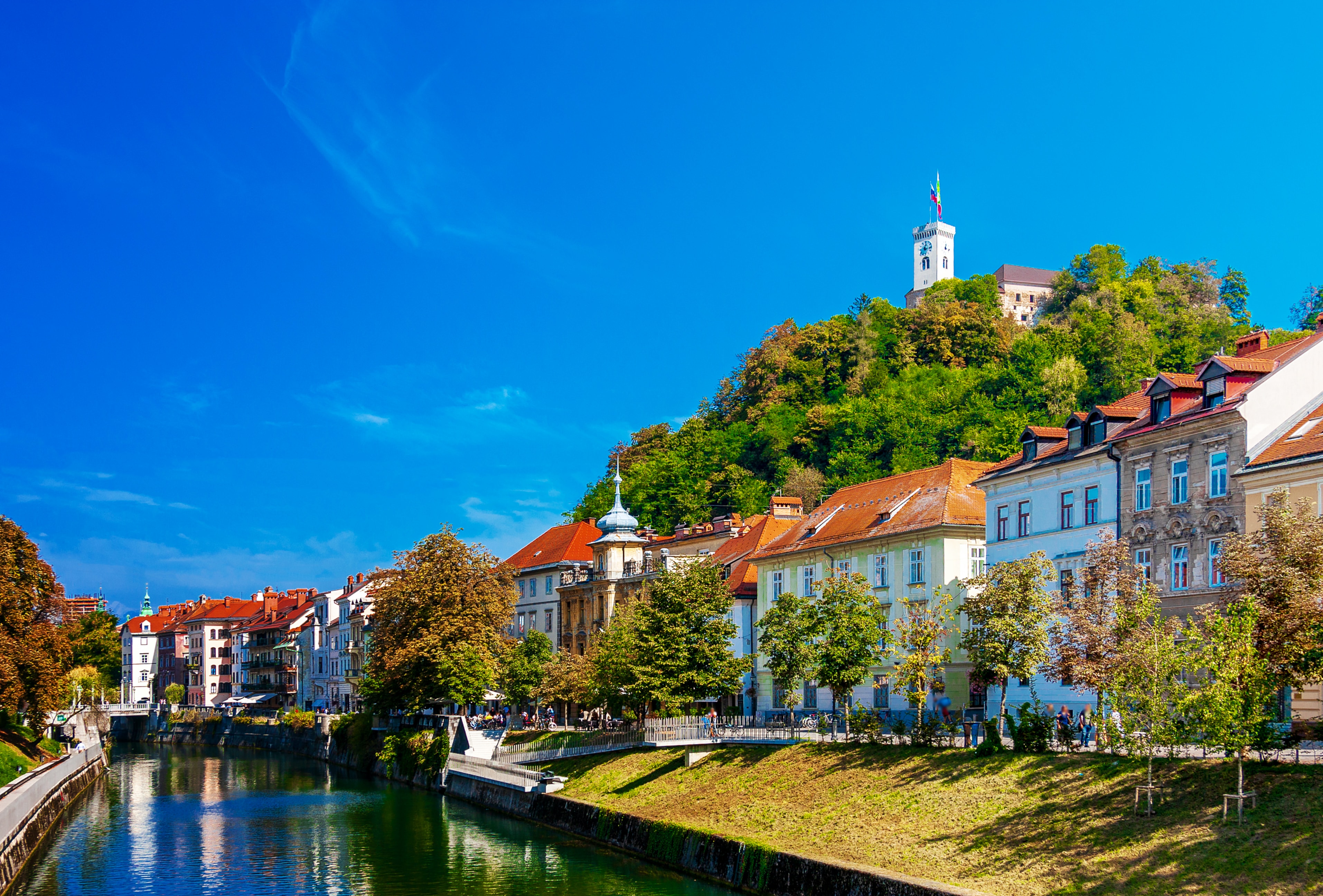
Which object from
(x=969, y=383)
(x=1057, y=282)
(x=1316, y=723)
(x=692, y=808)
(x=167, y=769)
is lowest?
(x=167, y=769)

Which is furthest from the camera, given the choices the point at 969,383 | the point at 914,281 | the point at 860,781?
the point at 914,281

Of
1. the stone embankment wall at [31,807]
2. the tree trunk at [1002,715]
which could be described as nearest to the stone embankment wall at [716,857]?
the tree trunk at [1002,715]

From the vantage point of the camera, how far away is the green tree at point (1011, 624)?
1602 inches

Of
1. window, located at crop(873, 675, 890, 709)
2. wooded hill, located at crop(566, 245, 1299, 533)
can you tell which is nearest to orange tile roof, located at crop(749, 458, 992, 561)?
window, located at crop(873, 675, 890, 709)

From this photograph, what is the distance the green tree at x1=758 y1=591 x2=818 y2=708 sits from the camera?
161ft

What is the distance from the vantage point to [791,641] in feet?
162

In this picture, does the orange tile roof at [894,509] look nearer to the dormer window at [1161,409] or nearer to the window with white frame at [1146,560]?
the dormer window at [1161,409]

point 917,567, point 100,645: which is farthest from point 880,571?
point 100,645

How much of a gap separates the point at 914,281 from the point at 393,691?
139 metres

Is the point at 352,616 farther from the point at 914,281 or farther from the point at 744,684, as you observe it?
the point at 914,281

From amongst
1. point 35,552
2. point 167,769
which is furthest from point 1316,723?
point 167,769

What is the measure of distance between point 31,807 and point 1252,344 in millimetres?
49168

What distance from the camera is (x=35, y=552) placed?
68.6 m

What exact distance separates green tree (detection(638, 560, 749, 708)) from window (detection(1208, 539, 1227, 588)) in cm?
2058
